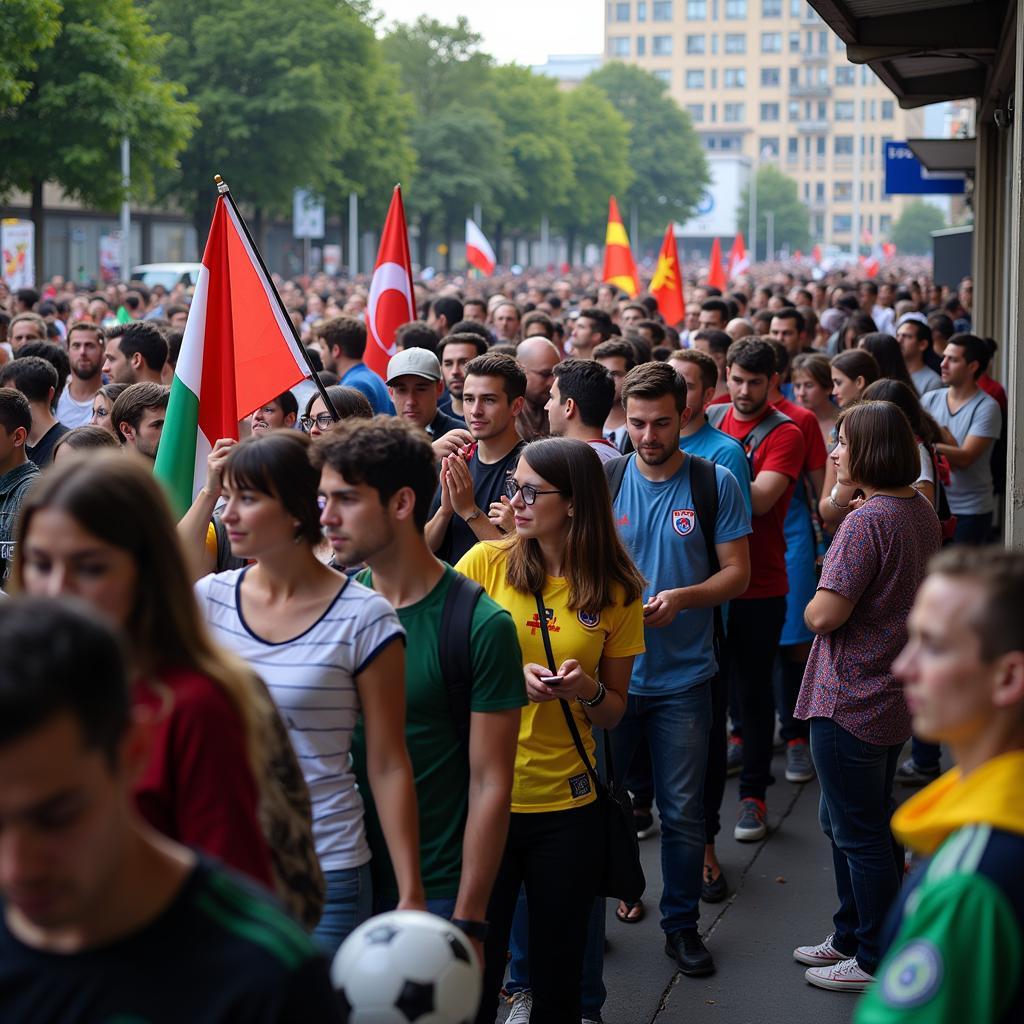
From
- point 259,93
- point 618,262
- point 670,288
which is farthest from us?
point 259,93

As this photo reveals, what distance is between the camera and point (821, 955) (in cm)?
563

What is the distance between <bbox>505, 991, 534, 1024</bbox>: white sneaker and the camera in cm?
488

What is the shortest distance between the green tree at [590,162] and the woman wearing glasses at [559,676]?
73160 millimetres

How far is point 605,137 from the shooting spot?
93000 mm

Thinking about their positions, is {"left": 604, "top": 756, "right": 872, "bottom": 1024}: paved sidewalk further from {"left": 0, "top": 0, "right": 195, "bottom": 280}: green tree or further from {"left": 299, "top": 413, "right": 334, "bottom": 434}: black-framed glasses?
{"left": 0, "top": 0, "right": 195, "bottom": 280}: green tree

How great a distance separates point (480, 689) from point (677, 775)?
2105mm

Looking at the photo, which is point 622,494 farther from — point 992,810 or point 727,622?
point 992,810

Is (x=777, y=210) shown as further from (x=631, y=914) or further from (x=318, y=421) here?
(x=631, y=914)

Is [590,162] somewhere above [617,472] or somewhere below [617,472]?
above

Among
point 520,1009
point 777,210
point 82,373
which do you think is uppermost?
point 777,210

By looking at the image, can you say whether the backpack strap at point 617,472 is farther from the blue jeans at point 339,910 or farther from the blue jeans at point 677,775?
the blue jeans at point 339,910

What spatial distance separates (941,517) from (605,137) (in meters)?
89.0

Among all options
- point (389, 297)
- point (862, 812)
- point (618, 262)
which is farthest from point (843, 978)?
point (618, 262)

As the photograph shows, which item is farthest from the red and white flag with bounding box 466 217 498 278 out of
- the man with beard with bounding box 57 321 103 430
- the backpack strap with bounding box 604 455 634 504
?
the backpack strap with bounding box 604 455 634 504
